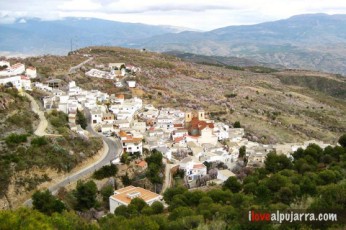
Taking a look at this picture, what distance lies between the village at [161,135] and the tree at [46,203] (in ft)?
15.3

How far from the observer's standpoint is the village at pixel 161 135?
41.8 metres

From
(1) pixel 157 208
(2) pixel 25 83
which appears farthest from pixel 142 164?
(2) pixel 25 83

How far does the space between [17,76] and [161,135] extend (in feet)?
73.1

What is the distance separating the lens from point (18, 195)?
31.2 m

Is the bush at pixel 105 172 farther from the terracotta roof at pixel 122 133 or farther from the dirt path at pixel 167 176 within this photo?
the terracotta roof at pixel 122 133

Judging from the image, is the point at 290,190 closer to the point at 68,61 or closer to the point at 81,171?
the point at 81,171

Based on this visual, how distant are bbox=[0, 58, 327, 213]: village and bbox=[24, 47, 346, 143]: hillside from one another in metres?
7.75

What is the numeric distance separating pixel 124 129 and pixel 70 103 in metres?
9.17

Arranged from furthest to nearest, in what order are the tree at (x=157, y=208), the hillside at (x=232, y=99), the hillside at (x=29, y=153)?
the hillside at (x=232, y=99), the hillside at (x=29, y=153), the tree at (x=157, y=208)

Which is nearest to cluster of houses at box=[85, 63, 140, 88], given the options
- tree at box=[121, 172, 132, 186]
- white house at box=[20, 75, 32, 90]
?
white house at box=[20, 75, 32, 90]

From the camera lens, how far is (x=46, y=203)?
1135 inches

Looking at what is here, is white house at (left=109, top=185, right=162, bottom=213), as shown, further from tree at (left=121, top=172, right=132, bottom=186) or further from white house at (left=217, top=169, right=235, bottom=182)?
white house at (left=217, top=169, right=235, bottom=182)

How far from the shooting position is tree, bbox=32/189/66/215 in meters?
28.5

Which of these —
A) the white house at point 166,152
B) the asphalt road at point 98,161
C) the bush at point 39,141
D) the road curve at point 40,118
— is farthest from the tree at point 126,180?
the road curve at point 40,118
